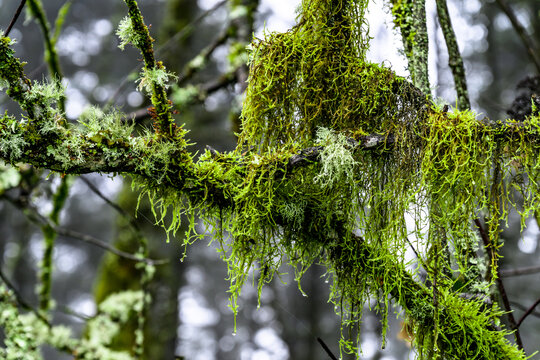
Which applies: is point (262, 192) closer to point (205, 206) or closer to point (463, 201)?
point (205, 206)

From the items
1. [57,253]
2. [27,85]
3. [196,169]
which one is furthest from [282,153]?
[57,253]

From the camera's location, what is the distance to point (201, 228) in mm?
8789

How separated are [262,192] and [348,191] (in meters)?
0.32

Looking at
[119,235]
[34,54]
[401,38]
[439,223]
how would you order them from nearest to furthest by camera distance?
[439,223], [401,38], [119,235], [34,54]

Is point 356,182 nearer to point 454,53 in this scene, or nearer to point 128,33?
point 128,33

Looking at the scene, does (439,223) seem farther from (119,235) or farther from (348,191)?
(119,235)

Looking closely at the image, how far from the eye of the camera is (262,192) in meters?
1.35

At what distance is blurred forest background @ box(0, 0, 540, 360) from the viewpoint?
11.2ft

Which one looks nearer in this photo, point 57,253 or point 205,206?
point 205,206

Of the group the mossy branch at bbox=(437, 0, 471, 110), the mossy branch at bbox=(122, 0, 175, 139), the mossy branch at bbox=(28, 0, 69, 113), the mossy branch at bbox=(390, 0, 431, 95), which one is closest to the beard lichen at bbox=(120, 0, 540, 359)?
the mossy branch at bbox=(122, 0, 175, 139)

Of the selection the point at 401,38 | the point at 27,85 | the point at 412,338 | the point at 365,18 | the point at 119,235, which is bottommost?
the point at 412,338

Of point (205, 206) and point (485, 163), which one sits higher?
point (485, 163)

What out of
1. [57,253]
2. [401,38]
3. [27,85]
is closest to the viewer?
[27,85]

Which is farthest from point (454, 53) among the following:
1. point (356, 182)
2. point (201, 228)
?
point (201, 228)
